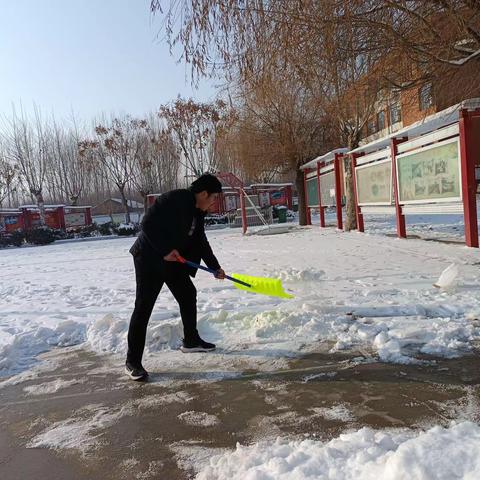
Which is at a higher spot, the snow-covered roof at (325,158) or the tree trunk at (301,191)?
the snow-covered roof at (325,158)

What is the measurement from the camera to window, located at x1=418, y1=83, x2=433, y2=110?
7238mm

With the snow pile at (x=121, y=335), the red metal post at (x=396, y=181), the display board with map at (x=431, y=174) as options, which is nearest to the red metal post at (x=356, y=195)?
the red metal post at (x=396, y=181)

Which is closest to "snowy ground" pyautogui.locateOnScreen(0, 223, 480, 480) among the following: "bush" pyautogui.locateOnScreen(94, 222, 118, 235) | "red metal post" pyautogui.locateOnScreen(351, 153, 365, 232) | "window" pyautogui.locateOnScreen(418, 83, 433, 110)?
"window" pyautogui.locateOnScreen(418, 83, 433, 110)

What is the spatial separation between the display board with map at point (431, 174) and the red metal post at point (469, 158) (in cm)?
20

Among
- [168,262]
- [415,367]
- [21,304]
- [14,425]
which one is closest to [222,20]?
[168,262]

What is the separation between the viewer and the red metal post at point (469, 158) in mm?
7742

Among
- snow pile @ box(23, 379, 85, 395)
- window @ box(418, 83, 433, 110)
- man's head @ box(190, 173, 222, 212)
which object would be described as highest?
window @ box(418, 83, 433, 110)

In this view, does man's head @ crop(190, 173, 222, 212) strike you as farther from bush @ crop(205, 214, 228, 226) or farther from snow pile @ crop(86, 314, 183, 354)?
bush @ crop(205, 214, 228, 226)

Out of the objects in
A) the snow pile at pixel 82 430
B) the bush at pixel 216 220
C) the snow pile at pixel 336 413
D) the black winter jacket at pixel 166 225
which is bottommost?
the snow pile at pixel 336 413

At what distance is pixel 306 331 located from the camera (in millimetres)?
4344

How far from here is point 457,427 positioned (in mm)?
2168

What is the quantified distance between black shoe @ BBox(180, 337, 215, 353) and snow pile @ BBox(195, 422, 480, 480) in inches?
69.1

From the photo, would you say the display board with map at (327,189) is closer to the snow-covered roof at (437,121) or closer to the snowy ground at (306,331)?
the snow-covered roof at (437,121)

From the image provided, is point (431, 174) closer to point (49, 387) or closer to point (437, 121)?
point (437, 121)
